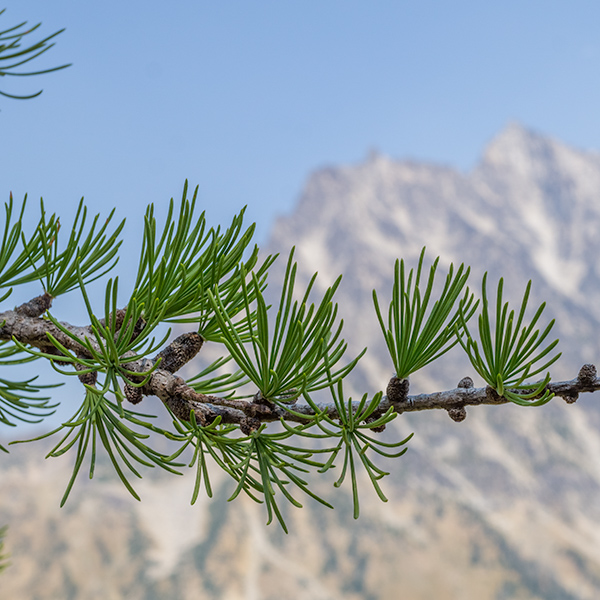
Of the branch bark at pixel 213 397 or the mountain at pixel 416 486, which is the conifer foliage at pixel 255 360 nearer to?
the branch bark at pixel 213 397

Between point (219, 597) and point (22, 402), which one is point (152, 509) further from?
point (22, 402)

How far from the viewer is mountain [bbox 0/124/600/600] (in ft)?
238

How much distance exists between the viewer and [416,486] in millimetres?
92688

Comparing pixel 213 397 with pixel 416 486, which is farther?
pixel 416 486

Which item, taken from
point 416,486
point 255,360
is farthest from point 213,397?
point 416,486

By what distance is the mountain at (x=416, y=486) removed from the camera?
238ft

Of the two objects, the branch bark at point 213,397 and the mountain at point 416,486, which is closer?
the branch bark at point 213,397

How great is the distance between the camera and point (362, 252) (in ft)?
414

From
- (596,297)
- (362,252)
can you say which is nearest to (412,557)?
(362,252)

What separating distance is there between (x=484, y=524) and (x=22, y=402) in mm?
86644

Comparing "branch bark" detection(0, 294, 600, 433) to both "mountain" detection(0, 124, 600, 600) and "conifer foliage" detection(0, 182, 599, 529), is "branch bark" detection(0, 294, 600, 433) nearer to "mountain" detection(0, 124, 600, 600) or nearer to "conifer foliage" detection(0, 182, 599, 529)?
"conifer foliage" detection(0, 182, 599, 529)

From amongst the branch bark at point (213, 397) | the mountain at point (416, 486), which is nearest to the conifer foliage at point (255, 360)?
the branch bark at point (213, 397)

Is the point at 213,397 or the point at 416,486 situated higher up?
the point at 416,486

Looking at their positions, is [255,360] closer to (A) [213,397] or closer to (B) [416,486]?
(A) [213,397]
